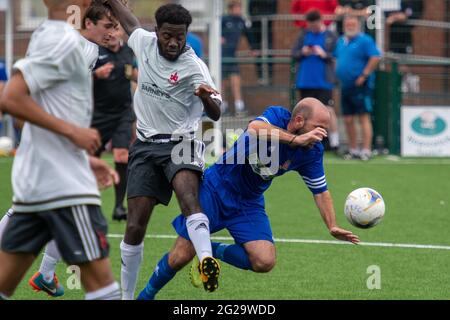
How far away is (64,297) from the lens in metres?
7.81

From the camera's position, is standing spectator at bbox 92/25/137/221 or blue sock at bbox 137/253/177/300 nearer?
blue sock at bbox 137/253/177/300

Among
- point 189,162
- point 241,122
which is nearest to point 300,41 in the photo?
point 241,122

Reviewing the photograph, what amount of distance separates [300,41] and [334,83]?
98 centimetres

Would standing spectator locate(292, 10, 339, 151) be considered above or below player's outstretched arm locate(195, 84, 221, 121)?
above

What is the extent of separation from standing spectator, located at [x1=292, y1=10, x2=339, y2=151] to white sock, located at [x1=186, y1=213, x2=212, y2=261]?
10611 mm

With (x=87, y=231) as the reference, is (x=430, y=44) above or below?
above

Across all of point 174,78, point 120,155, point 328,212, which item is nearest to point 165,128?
point 174,78

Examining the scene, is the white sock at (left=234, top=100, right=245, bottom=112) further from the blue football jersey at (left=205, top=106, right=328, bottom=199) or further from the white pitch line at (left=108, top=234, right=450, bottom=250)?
the blue football jersey at (left=205, top=106, right=328, bottom=199)

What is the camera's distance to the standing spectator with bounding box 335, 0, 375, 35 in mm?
18281

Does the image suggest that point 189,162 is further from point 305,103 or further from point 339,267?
point 339,267

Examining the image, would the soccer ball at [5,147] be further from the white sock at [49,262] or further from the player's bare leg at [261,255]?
the player's bare leg at [261,255]

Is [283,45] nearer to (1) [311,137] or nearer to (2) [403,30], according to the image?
(2) [403,30]

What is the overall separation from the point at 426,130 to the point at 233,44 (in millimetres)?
4201

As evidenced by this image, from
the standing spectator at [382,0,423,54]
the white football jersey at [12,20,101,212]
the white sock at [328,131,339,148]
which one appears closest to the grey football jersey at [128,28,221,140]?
the white football jersey at [12,20,101,212]
